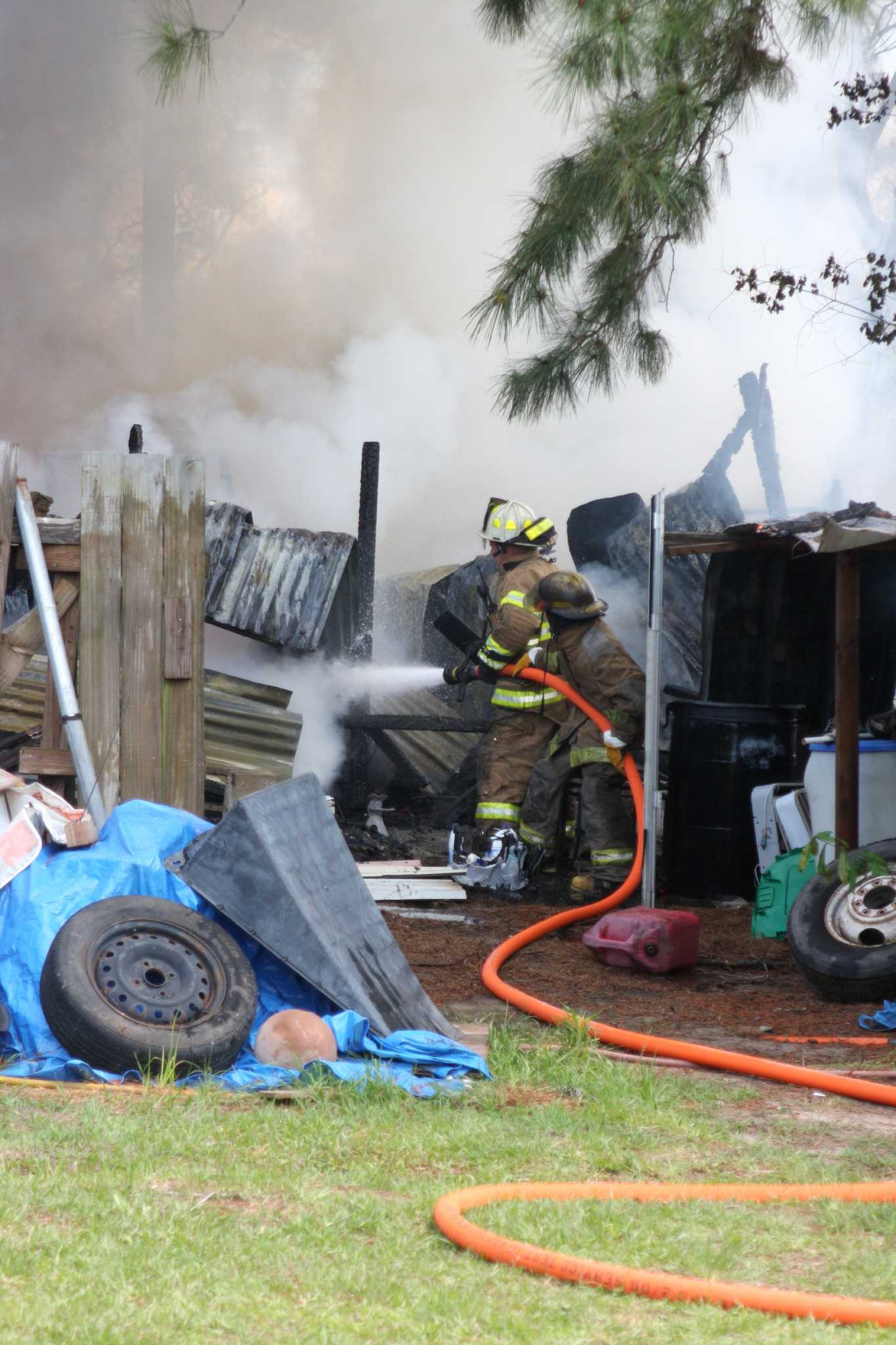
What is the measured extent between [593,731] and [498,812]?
0.79 m

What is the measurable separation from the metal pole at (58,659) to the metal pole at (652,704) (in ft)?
9.56

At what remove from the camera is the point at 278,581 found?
8.95 meters

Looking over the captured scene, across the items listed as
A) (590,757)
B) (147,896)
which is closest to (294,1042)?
(147,896)

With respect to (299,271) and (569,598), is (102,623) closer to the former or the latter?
(569,598)

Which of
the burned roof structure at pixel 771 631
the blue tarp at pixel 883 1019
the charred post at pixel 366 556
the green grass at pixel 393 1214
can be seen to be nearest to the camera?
the green grass at pixel 393 1214

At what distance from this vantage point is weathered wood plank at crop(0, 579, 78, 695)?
5.40 m

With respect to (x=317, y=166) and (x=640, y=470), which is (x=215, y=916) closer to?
(x=317, y=166)

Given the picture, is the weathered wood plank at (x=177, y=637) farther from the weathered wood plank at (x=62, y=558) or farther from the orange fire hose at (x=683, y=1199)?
the orange fire hose at (x=683, y=1199)

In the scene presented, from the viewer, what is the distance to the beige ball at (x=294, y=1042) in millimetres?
3914

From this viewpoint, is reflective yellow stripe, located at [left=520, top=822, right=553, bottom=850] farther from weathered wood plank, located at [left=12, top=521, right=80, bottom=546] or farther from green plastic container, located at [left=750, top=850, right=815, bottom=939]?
weathered wood plank, located at [left=12, top=521, right=80, bottom=546]

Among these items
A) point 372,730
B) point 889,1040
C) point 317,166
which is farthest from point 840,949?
point 317,166

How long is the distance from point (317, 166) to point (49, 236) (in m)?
Result: 2.65

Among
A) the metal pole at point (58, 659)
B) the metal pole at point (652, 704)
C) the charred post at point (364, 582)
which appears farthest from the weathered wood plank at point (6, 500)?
the charred post at point (364, 582)

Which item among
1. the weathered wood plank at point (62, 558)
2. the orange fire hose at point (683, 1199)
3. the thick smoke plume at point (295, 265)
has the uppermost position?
the thick smoke plume at point (295, 265)
